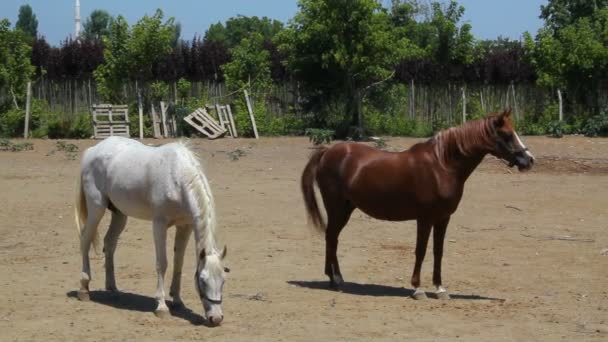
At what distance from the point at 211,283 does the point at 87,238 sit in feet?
6.57

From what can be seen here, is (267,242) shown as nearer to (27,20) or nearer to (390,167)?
(390,167)

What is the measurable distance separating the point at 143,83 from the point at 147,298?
21.6 m

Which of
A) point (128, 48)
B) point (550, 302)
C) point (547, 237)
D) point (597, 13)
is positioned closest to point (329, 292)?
point (550, 302)

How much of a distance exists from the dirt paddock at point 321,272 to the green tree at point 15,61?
37.5 ft

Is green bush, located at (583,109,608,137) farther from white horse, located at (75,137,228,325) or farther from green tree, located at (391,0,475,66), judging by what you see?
white horse, located at (75,137,228,325)

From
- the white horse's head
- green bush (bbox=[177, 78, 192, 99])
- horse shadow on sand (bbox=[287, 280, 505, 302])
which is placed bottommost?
horse shadow on sand (bbox=[287, 280, 505, 302])

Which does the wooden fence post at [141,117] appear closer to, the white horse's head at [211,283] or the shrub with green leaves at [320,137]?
the shrub with green leaves at [320,137]

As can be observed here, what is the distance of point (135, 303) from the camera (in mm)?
8859

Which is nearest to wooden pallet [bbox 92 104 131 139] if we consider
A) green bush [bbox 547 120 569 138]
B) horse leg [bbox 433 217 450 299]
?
green bush [bbox 547 120 569 138]

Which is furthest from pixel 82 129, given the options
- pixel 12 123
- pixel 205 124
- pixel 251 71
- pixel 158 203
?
pixel 158 203

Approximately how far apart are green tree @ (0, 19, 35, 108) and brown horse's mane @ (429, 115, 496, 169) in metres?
22.2

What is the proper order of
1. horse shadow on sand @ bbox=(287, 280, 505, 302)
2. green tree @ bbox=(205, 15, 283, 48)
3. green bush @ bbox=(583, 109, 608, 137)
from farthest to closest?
green tree @ bbox=(205, 15, 283, 48)
green bush @ bbox=(583, 109, 608, 137)
horse shadow on sand @ bbox=(287, 280, 505, 302)

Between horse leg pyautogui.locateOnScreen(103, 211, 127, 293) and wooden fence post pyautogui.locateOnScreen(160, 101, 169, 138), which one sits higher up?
wooden fence post pyautogui.locateOnScreen(160, 101, 169, 138)

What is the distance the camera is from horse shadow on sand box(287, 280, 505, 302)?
956 centimetres
